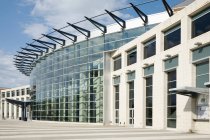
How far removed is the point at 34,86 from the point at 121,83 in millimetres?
32734

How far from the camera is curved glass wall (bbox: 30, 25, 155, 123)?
158 ft

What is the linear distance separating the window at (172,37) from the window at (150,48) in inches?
105

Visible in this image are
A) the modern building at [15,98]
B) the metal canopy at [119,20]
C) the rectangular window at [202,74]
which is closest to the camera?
the rectangular window at [202,74]

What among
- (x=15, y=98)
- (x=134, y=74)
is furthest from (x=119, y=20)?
(x=15, y=98)

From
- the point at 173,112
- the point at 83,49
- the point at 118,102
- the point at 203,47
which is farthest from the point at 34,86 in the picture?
the point at 203,47

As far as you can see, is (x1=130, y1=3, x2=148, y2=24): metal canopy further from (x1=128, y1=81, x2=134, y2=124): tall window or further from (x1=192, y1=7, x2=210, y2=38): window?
(x1=192, y1=7, x2=210, y2=38): window

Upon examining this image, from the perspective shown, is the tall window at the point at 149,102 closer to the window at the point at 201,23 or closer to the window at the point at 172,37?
the window at the point at 172,37

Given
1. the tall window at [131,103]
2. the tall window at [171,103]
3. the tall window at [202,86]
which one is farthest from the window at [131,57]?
the tall window at [202,86]

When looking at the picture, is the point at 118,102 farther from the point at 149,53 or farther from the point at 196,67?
the point at 196,67

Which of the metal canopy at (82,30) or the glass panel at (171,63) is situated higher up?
the metal canopy at (82,30)

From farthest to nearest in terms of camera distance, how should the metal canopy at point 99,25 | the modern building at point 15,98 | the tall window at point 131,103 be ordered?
1. the modern building at point 15,98
2. the metal canopy at point 99,25
3. the tall window at point 131,103

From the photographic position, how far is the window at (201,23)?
26500 millimetres

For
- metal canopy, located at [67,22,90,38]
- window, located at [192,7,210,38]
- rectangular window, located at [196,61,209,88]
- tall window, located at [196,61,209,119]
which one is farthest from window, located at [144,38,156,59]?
metal canopy, located at [67,22,90,38]

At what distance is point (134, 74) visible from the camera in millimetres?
40594
